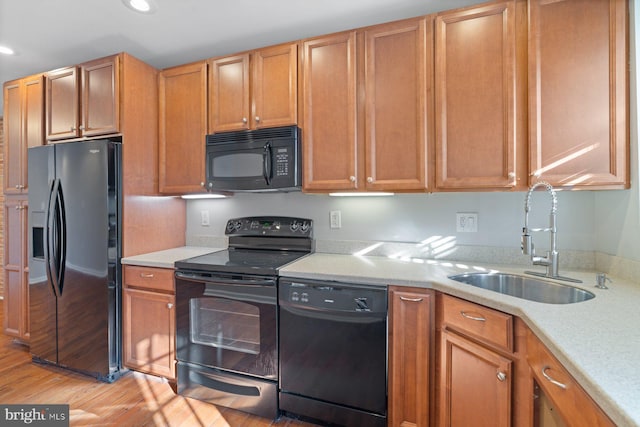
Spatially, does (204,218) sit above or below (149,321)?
above

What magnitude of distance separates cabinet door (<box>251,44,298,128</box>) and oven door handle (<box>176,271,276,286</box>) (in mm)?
1024

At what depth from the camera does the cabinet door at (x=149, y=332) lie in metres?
1.96

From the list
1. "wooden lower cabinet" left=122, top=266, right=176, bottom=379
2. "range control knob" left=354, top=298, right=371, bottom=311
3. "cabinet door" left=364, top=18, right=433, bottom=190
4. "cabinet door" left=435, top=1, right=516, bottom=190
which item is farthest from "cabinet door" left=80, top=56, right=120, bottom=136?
"cabinet door" left=435, top=1, right=516, bottom=190

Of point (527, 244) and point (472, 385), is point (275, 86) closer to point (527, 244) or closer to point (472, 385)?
point (527, 244)

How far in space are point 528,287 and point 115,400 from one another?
8.29ft

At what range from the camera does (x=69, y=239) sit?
2072 mm

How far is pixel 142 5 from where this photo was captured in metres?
1.69

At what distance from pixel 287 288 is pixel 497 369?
1023 millimetres

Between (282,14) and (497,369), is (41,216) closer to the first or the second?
(282,14)

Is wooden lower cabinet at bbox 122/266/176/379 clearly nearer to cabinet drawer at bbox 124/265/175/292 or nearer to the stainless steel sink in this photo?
cabinet drawer at bbox 124/265/175/292

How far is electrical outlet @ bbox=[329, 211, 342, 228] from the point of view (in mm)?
2207

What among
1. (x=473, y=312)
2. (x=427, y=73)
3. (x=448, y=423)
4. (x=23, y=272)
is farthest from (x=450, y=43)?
(x=23, y=272)

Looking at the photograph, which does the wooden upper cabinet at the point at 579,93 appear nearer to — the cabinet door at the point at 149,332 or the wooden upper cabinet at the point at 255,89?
the wooden upper cabinet at the point at 255,89

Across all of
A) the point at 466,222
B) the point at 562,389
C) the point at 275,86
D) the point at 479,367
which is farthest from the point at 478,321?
the point at 275,86
